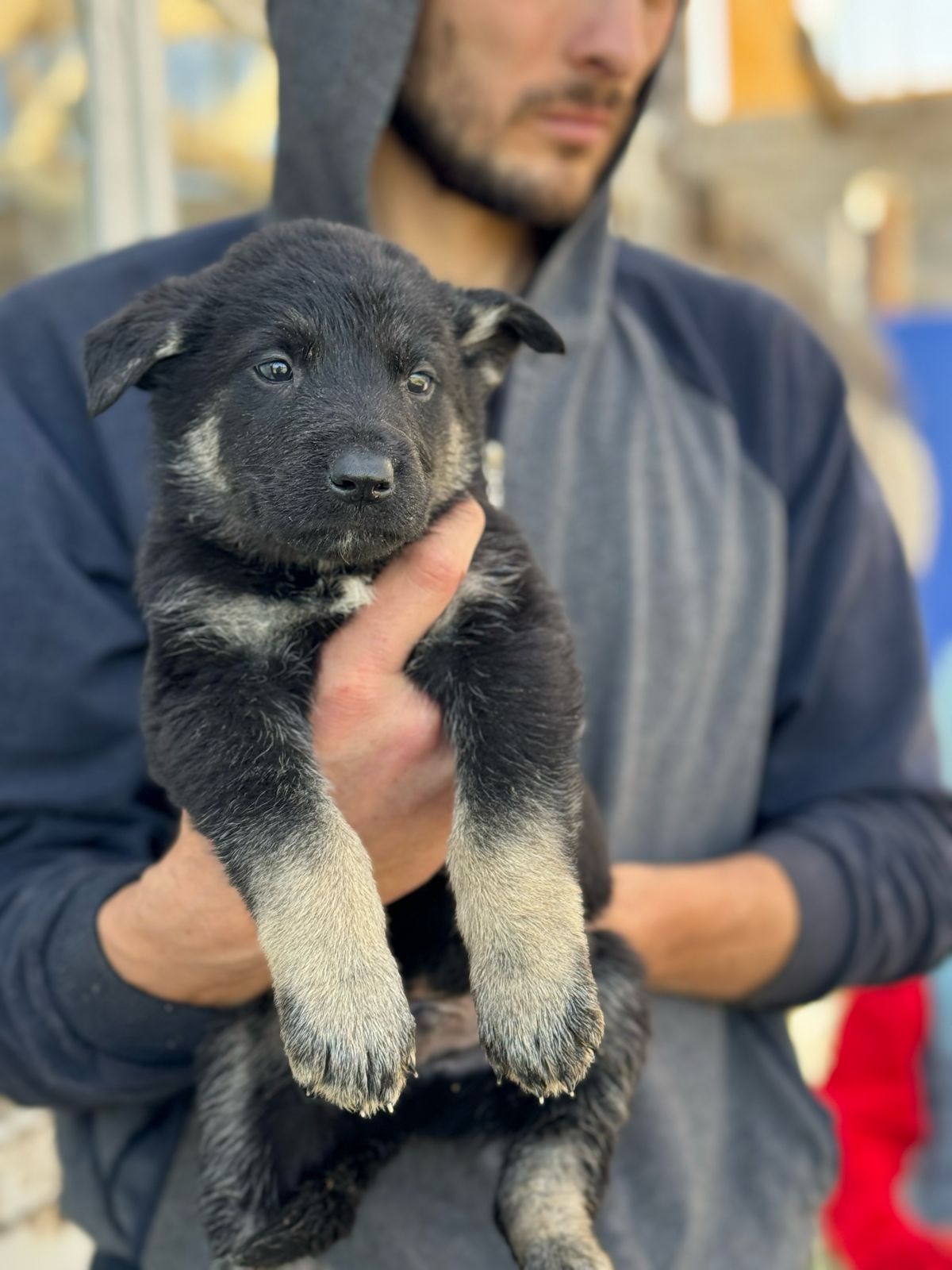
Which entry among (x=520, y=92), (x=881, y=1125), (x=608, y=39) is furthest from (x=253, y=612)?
(x=881, y=1125)

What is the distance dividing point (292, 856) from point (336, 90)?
1.58 m

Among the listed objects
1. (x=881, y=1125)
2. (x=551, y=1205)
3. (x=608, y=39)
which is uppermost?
(x=608, y=39)

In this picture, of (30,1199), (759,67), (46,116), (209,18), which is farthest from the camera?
(759,67)

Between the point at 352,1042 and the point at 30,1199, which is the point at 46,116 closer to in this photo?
the point at 30,1199

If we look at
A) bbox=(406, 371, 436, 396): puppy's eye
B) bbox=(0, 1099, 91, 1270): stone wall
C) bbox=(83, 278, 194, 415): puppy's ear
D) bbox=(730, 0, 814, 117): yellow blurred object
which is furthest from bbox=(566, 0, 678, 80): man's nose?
bbox=(730, 0, 814, 117): yellow blurred object

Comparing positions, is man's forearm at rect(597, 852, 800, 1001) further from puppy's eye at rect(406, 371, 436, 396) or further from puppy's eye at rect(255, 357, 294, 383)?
puppy's eye at rect(255, 357, 294, 383)

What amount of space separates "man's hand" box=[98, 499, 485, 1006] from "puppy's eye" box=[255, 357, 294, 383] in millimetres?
328

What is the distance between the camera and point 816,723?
3025 mm

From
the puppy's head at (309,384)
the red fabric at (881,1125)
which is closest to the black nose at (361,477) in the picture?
the puppy's head at (309,384)

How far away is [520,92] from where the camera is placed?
287 centimetres

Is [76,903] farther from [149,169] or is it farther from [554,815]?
[149,169]

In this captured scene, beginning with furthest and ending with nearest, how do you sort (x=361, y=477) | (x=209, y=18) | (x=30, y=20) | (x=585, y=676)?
(x=209, y=18) → (x=30, y=20) → (x=585, y=676) → (x=361, y=477)

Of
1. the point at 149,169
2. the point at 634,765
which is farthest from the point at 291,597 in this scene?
the point at 149,169

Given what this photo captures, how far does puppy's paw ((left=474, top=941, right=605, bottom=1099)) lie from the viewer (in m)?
1.92
